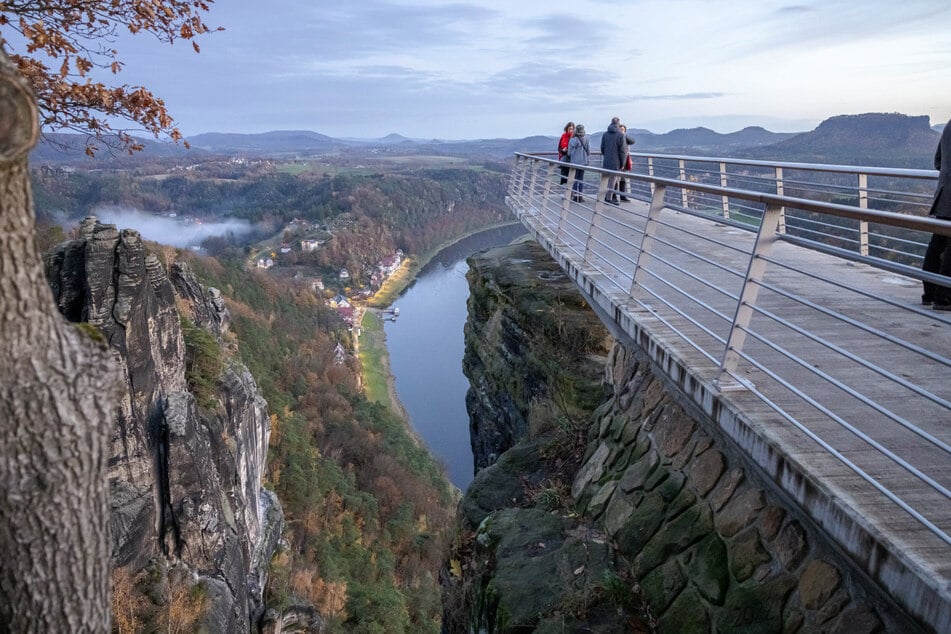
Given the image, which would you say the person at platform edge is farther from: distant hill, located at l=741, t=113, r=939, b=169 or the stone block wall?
distant hill, located at l=741, t=113, r=939, b=169

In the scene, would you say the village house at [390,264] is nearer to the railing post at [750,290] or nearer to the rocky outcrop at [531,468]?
the rocky outcrop at [531,468]

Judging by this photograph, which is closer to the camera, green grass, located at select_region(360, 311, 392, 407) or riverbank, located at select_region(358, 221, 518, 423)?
riverbank, located at select_region(358, 221, 518, 423)

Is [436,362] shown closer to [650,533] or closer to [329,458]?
[329,458]

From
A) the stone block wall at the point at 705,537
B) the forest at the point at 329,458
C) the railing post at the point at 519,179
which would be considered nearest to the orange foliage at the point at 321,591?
the forest at the point at 329,458

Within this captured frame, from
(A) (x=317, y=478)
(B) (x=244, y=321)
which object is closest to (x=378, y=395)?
(B) (x=244, y=321)

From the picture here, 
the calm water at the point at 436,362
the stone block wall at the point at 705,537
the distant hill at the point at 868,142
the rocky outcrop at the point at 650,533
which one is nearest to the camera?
the stone block wall at the point at 705,537

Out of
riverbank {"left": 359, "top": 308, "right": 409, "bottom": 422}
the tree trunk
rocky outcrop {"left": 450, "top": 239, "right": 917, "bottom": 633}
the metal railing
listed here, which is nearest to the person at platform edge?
the metal railing
